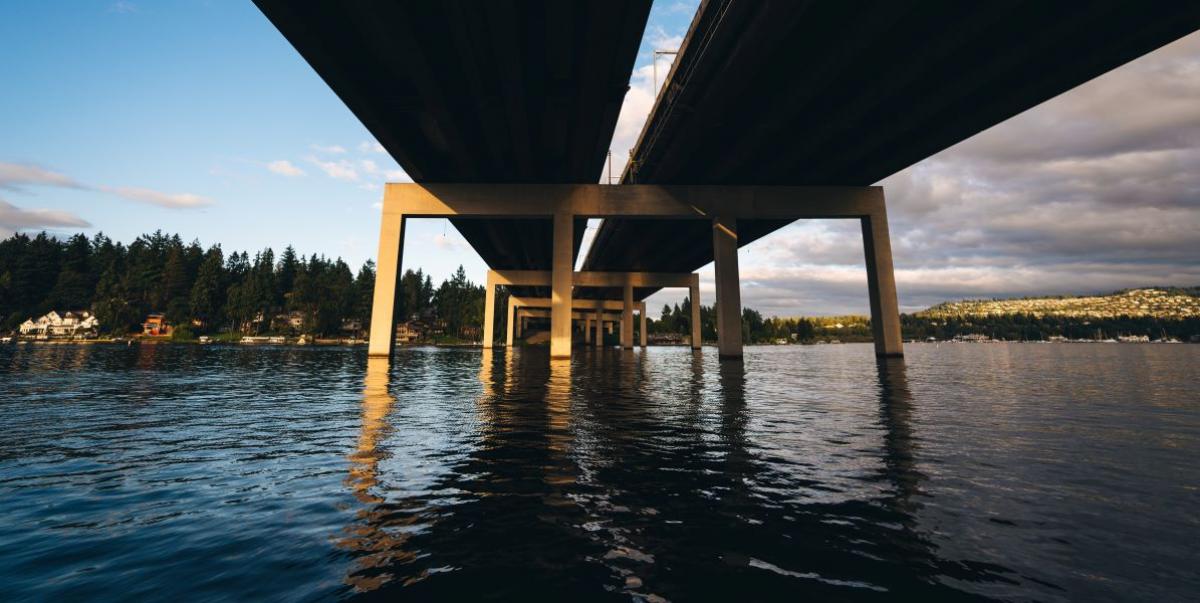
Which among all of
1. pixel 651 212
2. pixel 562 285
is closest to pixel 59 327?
pixel 562 285

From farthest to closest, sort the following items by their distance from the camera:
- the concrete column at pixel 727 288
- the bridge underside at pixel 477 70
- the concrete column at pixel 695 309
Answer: the concrete column at pixel 695 309, the concrete column at pixel 727 288, the bridge underside at pixel 477 70


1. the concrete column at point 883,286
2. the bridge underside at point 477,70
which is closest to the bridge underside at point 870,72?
the bridge underside at point 477,70

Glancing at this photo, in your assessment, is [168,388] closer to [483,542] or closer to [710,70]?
[483,542]

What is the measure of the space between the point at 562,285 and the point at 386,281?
40.7ft

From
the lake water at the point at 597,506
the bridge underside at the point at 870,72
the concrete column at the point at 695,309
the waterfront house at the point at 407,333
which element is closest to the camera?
the lake water at the point at 597,506

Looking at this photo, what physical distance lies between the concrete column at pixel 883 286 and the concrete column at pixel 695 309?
3788cm

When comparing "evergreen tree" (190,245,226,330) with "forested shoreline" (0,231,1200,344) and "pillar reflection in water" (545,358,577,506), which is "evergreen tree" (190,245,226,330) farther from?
"pillar reflection in water" (545,358,577,506)

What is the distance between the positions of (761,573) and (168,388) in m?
18.4

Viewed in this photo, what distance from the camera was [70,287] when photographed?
363 ft

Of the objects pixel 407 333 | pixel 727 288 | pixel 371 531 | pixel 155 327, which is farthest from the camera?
pixel 407 333

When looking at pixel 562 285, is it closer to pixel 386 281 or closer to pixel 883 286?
pixel 386 281

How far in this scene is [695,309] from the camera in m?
76.6

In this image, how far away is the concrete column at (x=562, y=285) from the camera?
3588 centimetres

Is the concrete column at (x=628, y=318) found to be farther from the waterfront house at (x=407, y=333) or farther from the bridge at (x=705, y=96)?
the waterfront house at (x=407, y=333)
